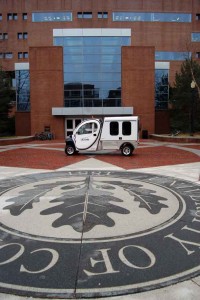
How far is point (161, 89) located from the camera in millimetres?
39938

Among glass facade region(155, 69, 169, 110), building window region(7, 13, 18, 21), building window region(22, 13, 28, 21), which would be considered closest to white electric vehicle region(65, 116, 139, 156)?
glass facade region(155, 69, 169, 110)

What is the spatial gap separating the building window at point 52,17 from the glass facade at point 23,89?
924 inches

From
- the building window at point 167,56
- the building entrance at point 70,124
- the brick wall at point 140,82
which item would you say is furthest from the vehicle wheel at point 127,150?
the building window at point 167,56

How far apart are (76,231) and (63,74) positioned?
31185mm

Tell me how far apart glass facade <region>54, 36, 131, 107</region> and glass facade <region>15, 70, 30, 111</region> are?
18.4 feet

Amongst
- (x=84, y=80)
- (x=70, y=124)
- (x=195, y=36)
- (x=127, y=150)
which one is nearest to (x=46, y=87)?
(x=84, y=80)

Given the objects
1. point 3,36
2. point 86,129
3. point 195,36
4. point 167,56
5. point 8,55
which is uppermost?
point 3,36

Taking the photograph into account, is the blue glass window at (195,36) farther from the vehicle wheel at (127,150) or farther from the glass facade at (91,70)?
the vehicle wheel at (127,150)

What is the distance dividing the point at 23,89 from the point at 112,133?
918 inches

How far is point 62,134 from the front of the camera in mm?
35500

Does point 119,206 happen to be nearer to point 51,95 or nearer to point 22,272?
point 22,272

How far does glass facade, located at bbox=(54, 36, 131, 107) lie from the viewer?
35156 mm

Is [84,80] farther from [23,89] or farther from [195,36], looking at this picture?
[195,36]

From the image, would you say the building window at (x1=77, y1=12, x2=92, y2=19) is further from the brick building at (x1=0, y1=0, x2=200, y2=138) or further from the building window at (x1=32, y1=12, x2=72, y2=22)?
the brick building at (x1=0, y1=0, x2=200, y2=138)
